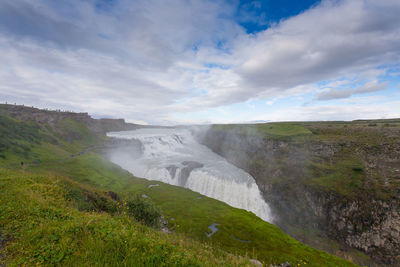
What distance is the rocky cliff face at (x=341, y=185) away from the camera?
40.2m

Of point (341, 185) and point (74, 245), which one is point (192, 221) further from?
point (341, 185)

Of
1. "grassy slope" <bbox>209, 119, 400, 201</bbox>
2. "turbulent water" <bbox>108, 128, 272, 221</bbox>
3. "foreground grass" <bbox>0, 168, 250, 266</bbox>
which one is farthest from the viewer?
"turbulent water" <bbox>108, 128, 272, 221</bbox>

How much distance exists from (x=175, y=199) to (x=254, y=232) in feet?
75.5

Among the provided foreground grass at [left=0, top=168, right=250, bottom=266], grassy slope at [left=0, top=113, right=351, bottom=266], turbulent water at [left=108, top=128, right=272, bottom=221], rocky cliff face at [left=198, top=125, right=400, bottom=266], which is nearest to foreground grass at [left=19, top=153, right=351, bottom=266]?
grassy slope at [left=0, top=113, right=351, bottom=266]

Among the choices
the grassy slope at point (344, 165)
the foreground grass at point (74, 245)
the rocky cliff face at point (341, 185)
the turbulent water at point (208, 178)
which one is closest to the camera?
the foreground grass at point (74, 245)

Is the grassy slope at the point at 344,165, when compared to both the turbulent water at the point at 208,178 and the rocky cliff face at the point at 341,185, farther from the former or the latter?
the turbulent water at the point at 208,178

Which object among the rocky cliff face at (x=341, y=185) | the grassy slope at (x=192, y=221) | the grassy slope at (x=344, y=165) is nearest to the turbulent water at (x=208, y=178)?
the rocky cliff face at (x=341, y=185)

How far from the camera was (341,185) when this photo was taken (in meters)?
49.5

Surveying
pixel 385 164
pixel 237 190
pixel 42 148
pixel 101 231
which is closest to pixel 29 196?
pixel 101 231

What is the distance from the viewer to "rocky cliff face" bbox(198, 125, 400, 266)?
40156mm

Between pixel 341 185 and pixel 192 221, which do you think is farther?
pixel 341 185

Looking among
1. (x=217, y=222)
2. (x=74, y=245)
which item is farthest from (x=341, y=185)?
(x=74, y=245)

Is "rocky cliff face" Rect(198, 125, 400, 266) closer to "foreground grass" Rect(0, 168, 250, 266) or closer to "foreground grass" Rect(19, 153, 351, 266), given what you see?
"foreground grass" Rect(19, 153, 351, 266)

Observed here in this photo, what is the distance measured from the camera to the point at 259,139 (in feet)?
301
